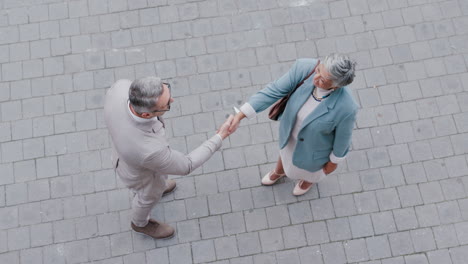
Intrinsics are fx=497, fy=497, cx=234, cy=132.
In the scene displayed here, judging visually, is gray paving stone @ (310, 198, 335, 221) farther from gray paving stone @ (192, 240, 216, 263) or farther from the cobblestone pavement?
gray paving stone @ (192, 240, 216, 263)

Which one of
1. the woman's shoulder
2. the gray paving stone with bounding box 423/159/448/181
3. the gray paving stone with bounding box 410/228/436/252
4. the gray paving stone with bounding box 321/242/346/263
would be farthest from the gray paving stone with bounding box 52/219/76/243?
the gray paving stone with bounding box 423/159/448/181

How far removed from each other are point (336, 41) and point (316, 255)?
102 inches

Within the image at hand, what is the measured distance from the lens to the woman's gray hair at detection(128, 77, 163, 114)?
138 inches

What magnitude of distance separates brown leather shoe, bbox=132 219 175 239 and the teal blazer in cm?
163

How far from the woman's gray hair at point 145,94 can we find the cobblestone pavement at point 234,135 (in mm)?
2041

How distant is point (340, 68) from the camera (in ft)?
11.1

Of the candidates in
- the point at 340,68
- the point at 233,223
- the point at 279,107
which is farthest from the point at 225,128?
the point at 233,223

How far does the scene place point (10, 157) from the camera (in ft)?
18.1

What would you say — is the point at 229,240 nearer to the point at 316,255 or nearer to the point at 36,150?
the point at 316,255

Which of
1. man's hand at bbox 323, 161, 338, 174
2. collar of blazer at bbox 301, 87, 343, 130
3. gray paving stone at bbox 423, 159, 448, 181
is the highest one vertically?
Result: collar of blazer at bbox 301, 87, 343, 130

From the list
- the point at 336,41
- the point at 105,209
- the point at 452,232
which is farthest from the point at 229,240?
the point at 336,41

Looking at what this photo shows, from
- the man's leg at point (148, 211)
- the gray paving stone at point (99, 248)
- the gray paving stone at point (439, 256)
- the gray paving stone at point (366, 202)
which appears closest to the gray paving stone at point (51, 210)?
the gray paving stone at point (99, 248)

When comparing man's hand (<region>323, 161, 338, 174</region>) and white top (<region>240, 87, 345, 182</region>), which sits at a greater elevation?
white top (<region>240, 87, 345, 182</region>)

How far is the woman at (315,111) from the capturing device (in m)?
3.51
